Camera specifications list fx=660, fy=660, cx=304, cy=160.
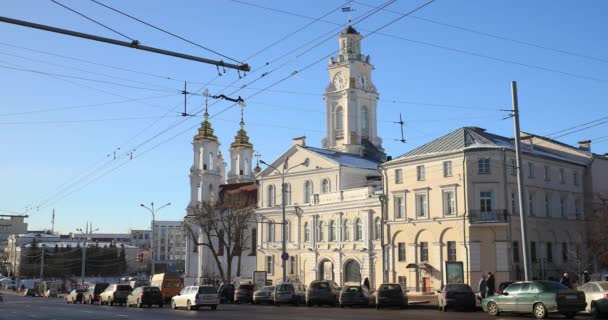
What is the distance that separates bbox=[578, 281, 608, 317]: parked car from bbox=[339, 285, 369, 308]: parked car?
12890mm

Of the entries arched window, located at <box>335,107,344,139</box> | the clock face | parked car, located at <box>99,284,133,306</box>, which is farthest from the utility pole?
the clock face

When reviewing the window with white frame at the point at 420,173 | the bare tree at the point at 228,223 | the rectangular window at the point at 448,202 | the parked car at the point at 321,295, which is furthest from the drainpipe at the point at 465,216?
the bare tree at the point at 228,223

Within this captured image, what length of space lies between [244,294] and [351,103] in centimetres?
3949

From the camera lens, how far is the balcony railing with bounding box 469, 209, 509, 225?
46.3 m

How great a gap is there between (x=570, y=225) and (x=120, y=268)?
9766cm

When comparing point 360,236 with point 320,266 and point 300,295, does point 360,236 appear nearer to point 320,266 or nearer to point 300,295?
point 320,266

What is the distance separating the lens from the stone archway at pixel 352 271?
58156mm

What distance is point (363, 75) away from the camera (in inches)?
3241

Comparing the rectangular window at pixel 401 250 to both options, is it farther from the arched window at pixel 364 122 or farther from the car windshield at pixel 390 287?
the arched window at pixel 364 122

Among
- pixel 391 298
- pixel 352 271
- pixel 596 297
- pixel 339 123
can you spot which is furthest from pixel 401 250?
pixel 339 123

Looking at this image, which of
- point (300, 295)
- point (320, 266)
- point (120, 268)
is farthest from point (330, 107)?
point (120, 268)

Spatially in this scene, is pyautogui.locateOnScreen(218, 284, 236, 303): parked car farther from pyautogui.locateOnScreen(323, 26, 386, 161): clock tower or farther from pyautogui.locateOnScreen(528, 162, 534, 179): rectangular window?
pyautogui.locateOnScreen(323, 26, 386, 161): clock tower

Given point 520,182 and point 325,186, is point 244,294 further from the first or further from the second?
point 520,182

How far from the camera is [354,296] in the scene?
3581 cm
